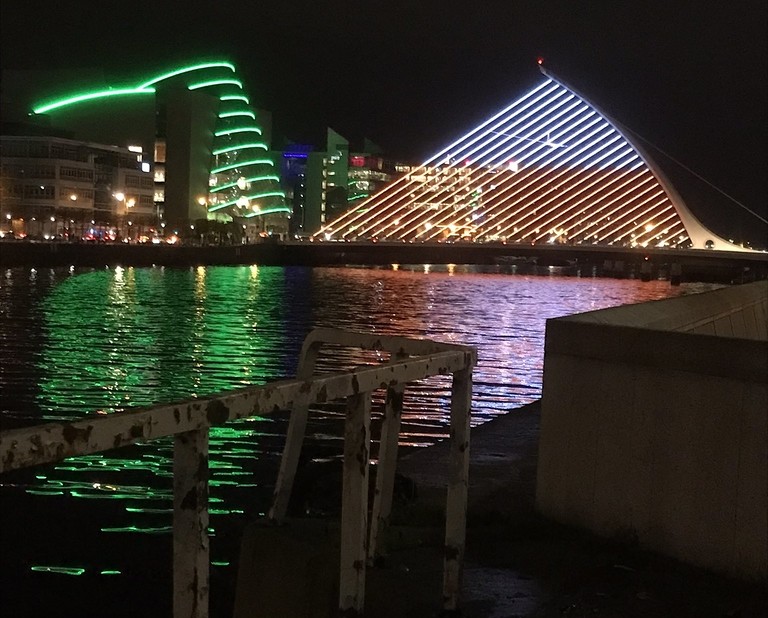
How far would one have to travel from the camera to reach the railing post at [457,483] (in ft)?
13.0

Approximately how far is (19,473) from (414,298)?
34036mm

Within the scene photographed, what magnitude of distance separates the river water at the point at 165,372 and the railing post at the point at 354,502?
8.45 ft

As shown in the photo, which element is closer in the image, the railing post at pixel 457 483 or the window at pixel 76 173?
the railing post at pixel 457 483

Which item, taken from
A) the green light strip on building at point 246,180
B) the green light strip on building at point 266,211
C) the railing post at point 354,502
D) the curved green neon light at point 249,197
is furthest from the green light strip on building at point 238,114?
the railing post at point 354,502

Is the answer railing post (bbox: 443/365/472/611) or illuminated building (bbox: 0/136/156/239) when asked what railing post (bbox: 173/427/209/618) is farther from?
illuminated building (bbox: 0/136/156/239)

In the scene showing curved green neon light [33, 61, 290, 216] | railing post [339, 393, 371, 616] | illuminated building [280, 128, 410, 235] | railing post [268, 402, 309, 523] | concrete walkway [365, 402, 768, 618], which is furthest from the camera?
illuminated building [280, 128, 410, 235]

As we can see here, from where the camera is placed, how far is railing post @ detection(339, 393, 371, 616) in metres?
3.31

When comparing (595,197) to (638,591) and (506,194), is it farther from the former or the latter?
(638,591)

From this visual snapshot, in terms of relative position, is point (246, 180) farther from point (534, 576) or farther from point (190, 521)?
point (190, 521)

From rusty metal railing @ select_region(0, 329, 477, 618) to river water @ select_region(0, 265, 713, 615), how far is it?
1.94m

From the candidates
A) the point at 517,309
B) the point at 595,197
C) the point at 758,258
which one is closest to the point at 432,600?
the point at 517,309

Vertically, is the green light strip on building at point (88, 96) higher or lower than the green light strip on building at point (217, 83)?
lower

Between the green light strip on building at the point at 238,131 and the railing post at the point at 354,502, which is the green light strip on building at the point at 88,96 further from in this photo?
the railing post at the point at 354,502

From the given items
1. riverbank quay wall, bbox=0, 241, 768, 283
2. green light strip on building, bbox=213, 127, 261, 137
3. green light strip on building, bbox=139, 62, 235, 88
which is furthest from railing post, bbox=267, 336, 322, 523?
green light strip on building, bbox=139, 62, 235, 88
